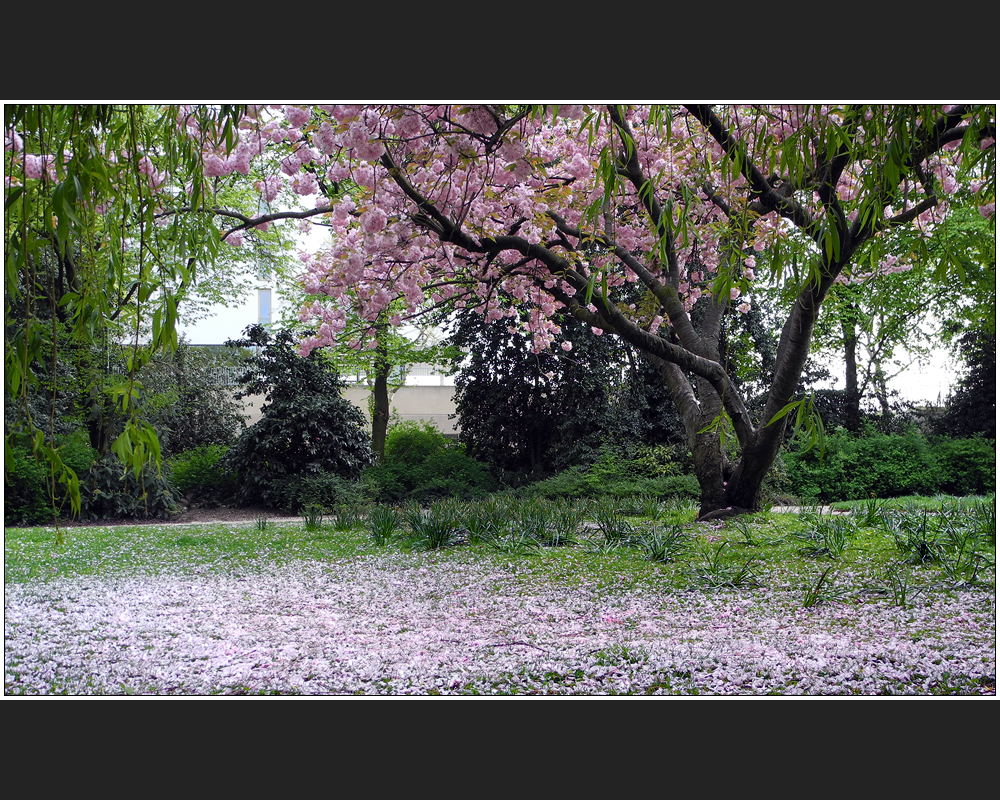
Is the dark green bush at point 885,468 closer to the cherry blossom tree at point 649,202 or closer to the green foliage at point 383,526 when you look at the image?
the cherry blossom tree at point 649,202

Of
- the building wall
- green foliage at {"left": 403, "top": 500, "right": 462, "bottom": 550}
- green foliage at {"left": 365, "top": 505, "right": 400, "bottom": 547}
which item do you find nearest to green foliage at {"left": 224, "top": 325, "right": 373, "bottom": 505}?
the building wall

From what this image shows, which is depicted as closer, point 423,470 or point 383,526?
point 383,526

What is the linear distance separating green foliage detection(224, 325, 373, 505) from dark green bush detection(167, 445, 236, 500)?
10cm

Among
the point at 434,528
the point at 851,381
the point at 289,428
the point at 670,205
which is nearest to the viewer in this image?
the point at 670,205

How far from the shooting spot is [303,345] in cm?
641

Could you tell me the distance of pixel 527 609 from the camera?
114 inches

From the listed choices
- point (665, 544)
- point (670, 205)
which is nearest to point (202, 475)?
point (665, 544)

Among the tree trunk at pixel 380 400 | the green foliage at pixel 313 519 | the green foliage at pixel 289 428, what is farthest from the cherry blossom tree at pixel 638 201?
the tree trunk at pixel 380 400

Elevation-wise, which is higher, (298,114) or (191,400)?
(298,114)

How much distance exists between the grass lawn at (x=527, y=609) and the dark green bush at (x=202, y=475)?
147 cm

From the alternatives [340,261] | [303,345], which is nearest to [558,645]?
[340,261]

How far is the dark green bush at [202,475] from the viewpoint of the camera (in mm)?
6297

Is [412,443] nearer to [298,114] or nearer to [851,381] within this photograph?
[851,381]

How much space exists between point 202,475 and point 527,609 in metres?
4.71
